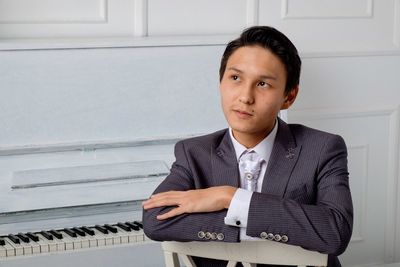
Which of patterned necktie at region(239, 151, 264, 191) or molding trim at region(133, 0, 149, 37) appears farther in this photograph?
molding trim at region(133, 0, 149, 37)

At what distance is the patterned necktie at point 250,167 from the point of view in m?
2.10

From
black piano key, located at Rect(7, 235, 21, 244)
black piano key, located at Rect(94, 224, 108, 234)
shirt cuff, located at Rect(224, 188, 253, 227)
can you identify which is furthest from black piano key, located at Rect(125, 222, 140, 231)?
shirt cuff, located at Rect(224, 188, 253, 227)

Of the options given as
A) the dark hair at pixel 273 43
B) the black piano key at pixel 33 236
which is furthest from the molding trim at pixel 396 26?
the dark hair at pixel 273 43

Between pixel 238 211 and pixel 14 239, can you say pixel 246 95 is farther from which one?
pixel 14 239

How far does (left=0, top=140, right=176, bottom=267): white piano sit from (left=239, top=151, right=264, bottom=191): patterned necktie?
1069 mm

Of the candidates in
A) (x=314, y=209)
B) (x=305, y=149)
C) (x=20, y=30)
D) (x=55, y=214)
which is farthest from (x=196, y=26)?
(x=314, y=209)

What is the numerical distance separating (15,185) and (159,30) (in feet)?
3.42

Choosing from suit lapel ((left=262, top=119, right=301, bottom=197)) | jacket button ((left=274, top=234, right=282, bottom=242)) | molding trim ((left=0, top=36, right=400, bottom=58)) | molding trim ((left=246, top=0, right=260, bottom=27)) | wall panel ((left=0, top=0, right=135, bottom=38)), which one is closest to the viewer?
jacket button ((left=274, top=234, right=282, bottom=242))

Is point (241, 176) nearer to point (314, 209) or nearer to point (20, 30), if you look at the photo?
point (314, 209)

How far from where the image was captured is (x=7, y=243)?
2.99 meters

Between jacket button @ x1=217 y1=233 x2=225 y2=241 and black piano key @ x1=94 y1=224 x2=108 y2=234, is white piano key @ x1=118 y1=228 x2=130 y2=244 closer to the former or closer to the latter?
black piano key @ x1=94 y1=224 x2=108 y2=234

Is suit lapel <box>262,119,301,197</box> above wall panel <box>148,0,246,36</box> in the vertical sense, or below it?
below

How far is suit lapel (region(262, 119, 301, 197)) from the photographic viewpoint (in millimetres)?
2088

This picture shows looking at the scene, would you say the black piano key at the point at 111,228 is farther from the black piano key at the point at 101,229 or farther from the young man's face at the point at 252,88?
the young man's face at the point at 252,88
